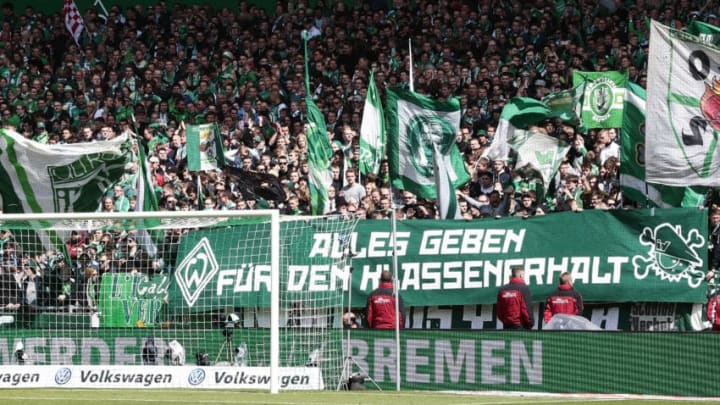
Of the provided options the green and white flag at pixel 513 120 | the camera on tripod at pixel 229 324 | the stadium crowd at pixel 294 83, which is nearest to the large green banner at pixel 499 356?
the camera on tripod at pixel 229 324

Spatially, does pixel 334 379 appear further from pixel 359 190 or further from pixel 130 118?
pixel 130 118

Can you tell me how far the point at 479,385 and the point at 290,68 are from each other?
442 inches

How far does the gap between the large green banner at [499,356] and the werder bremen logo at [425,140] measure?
9.98ft

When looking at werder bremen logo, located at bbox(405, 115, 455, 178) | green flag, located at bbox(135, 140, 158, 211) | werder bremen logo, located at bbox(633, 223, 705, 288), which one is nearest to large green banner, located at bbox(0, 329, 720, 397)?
werder bremen logo, located at bbox(633, 223, 705, 288)

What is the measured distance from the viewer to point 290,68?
2791 centimetres

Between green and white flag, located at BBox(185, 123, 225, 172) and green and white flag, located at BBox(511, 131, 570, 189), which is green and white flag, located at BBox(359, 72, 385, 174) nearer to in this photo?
green and white flag, located at BBox(511, 131, 570, 189)

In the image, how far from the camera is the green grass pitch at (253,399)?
47.7 feet

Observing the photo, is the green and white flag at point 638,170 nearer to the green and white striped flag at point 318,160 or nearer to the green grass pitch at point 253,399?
the green grass pitch at point 253,399

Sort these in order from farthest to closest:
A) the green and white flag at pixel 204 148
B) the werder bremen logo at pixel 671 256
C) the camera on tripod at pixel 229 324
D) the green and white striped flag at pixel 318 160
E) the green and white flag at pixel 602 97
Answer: the green and white flag at pixel 204 148, the green and white striped flag at pixel 318 160, the green and white flag at pixel 602 97, the camera on tripod at pixel 229 324, the werder bremen logo at pixel 671 256

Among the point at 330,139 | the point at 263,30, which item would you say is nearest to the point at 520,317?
the point at 330,139

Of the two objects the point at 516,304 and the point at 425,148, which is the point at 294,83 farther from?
the point at 516,304

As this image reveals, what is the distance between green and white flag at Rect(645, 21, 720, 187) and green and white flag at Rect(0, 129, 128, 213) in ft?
29.8

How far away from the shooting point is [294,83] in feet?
88.5

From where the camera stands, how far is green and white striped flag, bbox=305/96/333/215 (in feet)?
72.3
